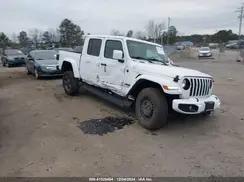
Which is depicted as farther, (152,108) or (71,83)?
(71,83)

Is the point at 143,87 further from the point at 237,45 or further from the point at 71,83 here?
the point at 237,45

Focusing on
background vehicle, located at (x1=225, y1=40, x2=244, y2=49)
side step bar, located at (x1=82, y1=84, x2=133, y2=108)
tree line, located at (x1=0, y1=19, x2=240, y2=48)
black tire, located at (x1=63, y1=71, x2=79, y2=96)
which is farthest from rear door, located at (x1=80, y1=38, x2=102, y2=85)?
background vehicle, located at (x1=225, y1=40, x2=244, y2=49)

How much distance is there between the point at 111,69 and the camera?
856 cm

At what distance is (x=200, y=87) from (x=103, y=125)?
7.61 ft

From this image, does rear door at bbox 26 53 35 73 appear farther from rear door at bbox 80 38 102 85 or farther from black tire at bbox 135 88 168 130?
black tire at bbox 135 88 168 130

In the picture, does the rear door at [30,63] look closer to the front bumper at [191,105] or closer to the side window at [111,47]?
the side window at [111,47]

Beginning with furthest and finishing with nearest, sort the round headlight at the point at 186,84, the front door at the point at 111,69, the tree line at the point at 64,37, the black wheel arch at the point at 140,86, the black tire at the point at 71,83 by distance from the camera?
the tree line at the point at 64,37
the black tire at the point at 71,83
the front door at the point at 111,69
the black wheel arch at the point at 140,86
the round headlight at the point at 186,84

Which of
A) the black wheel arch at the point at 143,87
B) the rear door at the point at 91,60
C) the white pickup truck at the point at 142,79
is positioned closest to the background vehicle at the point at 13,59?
the white pickup truck at the point at 142,79

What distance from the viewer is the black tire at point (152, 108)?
7.00 metres

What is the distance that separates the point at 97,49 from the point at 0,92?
4952 mm

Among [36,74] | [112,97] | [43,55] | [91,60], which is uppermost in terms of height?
[91,60]

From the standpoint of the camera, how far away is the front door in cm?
822

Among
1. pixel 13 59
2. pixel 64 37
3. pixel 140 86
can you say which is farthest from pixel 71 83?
pixel 64 37

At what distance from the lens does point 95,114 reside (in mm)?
8641
